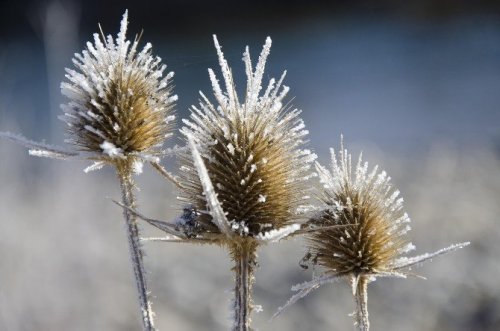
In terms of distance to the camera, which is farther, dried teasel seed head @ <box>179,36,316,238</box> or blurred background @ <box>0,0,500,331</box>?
blurred background @ <box>0,0,500,331</box>

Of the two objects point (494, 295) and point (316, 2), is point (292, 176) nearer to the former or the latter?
point (494, 295)

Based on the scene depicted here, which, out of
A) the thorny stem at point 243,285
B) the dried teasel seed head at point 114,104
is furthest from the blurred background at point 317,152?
the thorny stem at point 243,285

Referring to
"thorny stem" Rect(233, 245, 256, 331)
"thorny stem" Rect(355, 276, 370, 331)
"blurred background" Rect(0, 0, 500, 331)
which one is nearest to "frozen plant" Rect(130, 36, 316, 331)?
"thorny stem" Rect(233, 245, 256, 331)

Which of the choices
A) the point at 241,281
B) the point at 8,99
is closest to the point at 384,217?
the point at 241,281

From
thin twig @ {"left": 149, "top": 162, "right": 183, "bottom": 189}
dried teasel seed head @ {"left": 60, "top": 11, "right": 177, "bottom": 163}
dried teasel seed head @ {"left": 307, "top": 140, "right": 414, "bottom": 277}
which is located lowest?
dried teasel seed head @ {"left": 307, "top": 140, "right": 414, "bottom": 277}

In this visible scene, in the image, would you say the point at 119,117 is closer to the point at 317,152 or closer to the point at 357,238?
the point at 357,238

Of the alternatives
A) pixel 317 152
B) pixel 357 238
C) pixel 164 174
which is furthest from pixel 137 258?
pixel 317 152

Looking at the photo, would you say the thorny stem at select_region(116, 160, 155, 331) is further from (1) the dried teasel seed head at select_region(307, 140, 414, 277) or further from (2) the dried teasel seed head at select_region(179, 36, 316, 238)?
(1) the dried teasel seed head at select_region(307, 140, 414, 277)
